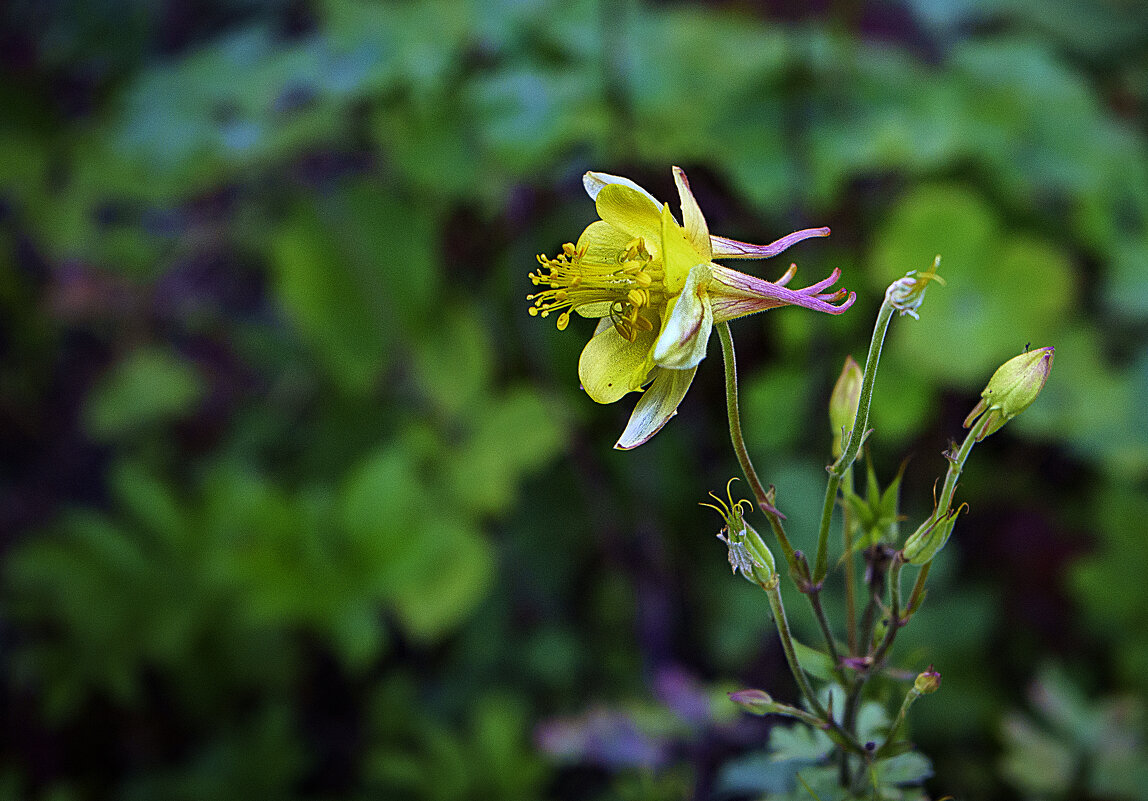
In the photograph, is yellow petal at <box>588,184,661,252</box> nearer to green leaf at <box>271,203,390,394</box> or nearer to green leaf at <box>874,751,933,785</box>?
green leaf at <box>874,751,933,785</box>

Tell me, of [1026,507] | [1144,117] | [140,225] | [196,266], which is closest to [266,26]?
[196,266]

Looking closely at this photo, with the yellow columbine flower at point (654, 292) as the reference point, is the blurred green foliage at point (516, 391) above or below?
below

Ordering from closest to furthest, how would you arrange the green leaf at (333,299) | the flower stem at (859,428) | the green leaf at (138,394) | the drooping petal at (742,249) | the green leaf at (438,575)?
1. the flower stem at (859,428)
2. the drooping petal at (742,249)
3. the green leaf at (438,575)
4. the green leaf at (333,299)
5. the green leaf at (138,394)

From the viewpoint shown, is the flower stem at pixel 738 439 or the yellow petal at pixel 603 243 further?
the yellow petal at pixel 603 243

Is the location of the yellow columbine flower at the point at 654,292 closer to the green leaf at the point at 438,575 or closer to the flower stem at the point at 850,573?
the flower stem at the point at 850,573

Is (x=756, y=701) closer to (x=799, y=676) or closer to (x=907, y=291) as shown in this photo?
(x=799, y=676)

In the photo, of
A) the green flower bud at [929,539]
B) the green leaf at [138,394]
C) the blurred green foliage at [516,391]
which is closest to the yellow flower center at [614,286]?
the green flower bud at [929,539]
